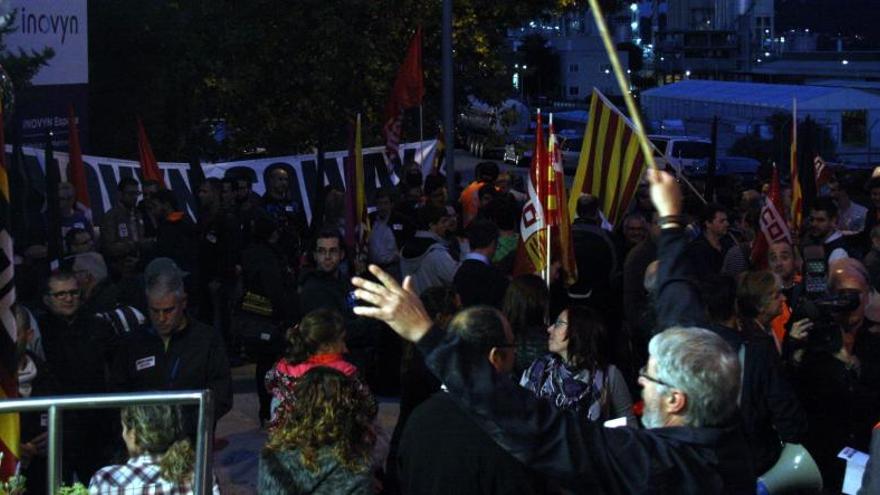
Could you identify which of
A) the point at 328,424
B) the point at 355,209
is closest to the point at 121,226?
the point at 355,209

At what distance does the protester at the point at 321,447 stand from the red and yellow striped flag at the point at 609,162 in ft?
21.1

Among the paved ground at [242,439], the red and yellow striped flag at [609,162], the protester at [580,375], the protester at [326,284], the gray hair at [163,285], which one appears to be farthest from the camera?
the red and yellow striped flag at [609,162]

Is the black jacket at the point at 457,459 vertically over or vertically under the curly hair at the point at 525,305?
under

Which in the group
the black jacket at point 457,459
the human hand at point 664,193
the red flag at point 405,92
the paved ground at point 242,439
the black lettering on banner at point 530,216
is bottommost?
the paved ground at point 242,439

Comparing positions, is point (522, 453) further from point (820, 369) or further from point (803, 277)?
point (803, 277)

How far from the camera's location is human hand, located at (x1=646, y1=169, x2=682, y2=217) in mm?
4664

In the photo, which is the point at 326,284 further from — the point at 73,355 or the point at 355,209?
the point at 355,209

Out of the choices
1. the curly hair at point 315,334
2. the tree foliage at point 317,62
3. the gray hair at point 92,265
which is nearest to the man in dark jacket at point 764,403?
the curly hair at point 315,334

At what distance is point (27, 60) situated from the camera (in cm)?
1447

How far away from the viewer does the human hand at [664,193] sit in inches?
184

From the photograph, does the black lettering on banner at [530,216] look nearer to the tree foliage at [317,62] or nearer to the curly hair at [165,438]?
the curly hair at [165,438]

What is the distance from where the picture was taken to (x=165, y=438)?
16.9 feet

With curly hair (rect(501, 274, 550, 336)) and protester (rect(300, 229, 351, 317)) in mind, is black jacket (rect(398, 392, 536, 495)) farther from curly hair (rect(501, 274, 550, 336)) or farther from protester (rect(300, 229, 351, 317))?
protester (rect(300, 229, 351, 317))

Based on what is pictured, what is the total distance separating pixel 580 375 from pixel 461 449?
5.37 ft
